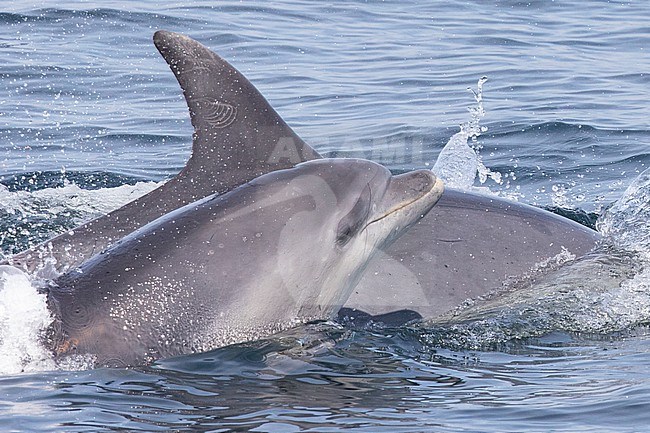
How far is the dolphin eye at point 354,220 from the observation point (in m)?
7.66

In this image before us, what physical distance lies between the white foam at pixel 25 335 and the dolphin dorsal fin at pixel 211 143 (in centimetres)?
137

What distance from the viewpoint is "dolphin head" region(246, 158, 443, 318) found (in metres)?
7.55

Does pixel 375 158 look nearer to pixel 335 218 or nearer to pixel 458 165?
pixel 458 165

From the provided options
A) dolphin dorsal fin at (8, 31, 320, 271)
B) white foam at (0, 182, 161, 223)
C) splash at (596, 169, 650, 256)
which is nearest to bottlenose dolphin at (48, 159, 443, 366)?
dolphin dorsal fin at (8, 31, 320, 271)

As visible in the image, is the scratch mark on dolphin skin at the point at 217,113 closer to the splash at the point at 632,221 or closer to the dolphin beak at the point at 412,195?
the dolphin beak at the point at 412,195

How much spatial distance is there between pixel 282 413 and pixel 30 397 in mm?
1408

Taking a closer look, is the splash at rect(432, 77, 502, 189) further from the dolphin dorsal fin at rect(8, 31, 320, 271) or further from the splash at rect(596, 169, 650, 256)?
the dolphin dorsal fin at rect(8, 31, 320, 271)

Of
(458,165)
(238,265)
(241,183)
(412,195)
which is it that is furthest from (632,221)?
(238,265)

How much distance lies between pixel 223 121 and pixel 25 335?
94.0 inches

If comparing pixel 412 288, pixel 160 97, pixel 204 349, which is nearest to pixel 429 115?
pixel 160 97

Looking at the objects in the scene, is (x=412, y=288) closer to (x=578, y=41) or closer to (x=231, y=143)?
(x=231, y=143)

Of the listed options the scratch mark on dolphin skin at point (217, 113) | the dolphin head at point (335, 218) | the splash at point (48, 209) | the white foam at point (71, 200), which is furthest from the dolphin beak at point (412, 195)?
the white foam at point (71, 200)

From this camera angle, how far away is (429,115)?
714 inches

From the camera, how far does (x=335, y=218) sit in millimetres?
7656
